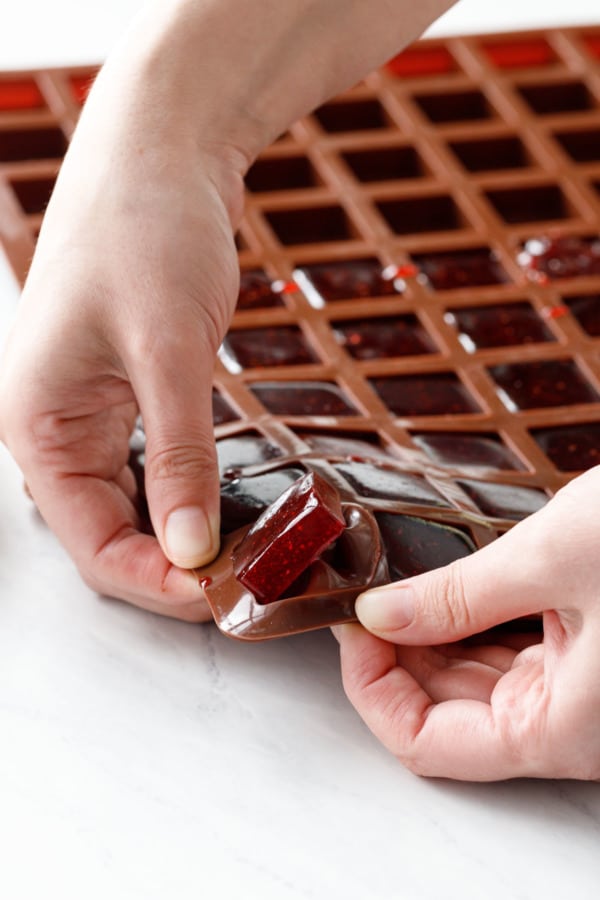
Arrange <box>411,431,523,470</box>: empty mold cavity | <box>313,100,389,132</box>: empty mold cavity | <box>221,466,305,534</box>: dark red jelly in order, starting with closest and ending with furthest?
1. <box>221,466,305,534</box>: dark red jelly
2. <box>411,431,523,470</box>: empty mold cavity
3. <box>313,100,389,132</box>: empty mold cavity

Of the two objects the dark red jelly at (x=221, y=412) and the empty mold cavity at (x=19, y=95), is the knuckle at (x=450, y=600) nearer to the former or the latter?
the dark red jelly at (x=221, y=412)

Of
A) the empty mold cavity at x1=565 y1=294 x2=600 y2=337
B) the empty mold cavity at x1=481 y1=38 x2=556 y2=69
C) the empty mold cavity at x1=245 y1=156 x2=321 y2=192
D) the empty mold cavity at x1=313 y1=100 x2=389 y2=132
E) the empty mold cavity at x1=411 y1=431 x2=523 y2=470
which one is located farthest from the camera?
the empty mold cavity at x1=481 y1=38 x2=556 y2=69

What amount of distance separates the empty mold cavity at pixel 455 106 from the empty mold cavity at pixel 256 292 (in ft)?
1.75

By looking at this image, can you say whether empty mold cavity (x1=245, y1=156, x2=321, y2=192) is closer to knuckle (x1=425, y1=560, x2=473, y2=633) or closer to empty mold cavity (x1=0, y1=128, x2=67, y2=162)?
empty mold cavity (x1=0, y1=128, x2=67, y2=162)

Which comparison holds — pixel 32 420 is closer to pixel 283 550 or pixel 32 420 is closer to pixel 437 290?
pixel 283 550

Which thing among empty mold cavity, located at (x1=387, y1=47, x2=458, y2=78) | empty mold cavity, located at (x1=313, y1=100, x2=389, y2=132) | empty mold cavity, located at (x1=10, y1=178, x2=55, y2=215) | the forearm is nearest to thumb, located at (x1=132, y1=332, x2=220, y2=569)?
the forearm

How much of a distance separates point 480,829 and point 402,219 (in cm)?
105

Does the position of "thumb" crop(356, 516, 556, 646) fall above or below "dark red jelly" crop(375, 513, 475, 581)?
below

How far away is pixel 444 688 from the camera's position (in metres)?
1.18

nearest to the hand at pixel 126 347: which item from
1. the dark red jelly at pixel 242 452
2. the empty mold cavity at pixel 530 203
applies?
the dark red jelly at pixel 242 452

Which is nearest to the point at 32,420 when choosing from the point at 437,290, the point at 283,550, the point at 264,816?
the point at 283,550

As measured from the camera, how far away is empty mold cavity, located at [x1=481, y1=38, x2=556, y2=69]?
2.21m

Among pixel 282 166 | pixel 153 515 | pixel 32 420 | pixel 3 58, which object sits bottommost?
pixel 153 515

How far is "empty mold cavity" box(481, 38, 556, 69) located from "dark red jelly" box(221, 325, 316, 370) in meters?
0.81
